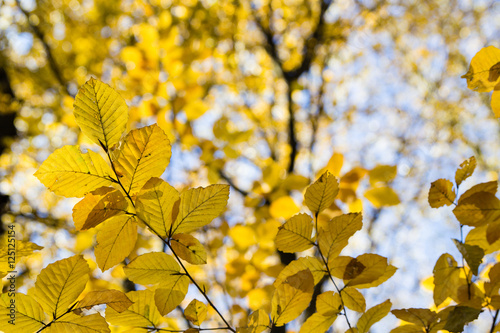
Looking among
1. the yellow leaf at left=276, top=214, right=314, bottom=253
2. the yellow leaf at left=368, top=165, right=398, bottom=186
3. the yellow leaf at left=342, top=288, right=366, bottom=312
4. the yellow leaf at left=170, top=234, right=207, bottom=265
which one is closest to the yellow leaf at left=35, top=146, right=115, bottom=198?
the yellow leaf at left=170, top=234, right=207, bottom=265

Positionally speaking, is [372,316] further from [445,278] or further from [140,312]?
[140,312]

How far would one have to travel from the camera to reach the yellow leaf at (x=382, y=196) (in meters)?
0.72

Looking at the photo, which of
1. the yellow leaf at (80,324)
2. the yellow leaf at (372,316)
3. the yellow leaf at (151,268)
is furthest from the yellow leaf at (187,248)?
the yellow leaf at (372,316)

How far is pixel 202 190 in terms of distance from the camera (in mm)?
398

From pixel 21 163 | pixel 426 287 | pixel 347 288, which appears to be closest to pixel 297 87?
pixel 426 287

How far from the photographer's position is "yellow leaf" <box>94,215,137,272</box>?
0.39m

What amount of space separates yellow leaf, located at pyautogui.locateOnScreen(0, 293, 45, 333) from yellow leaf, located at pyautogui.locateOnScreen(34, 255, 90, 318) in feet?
0.04

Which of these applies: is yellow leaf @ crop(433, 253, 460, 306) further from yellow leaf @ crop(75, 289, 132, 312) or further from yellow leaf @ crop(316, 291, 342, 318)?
yellow leaf @ crop(75, 289, 132, 312)

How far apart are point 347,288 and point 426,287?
0.27 meters

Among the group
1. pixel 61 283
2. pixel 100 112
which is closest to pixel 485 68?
pixel 100 112

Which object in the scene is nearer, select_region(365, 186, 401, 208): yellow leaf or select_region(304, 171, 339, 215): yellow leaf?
select_region(304, 171, 339, 215): yellow leaf

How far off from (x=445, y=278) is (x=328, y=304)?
0.57 ft

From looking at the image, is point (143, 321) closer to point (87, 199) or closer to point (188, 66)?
point (87, 199)

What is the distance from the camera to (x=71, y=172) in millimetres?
364
